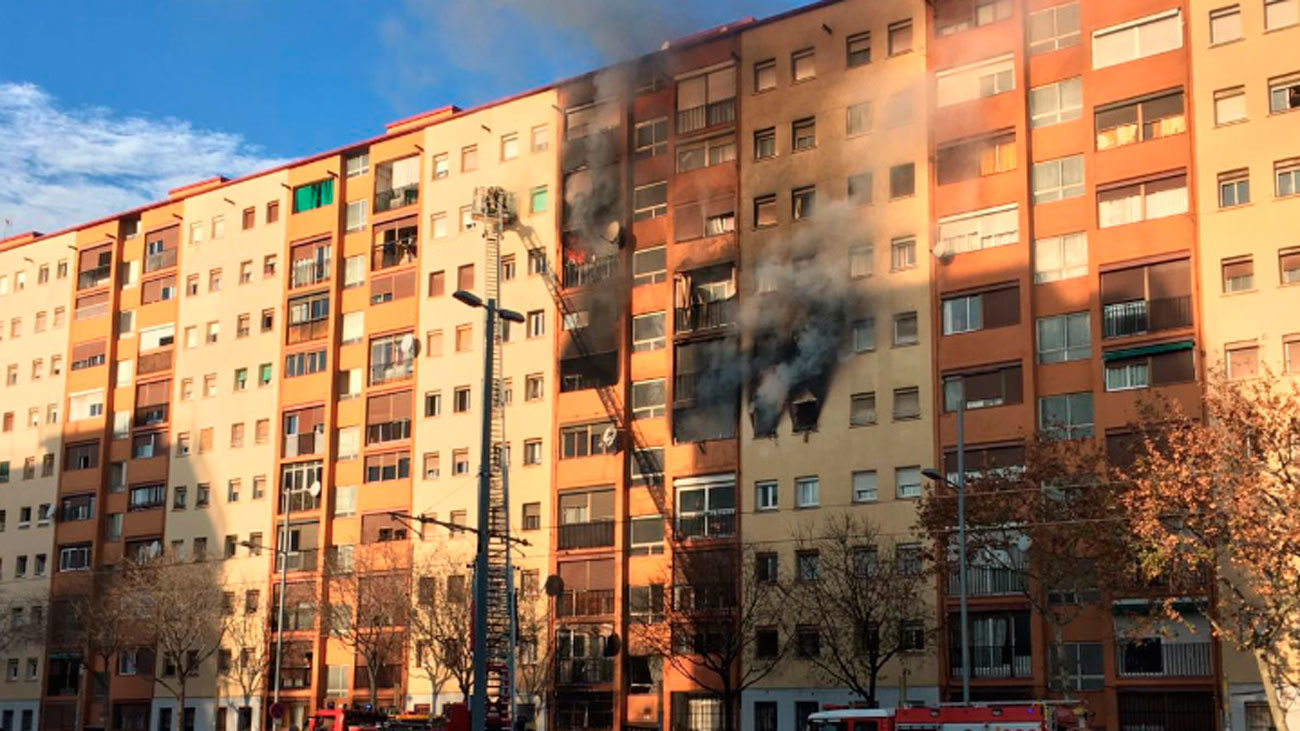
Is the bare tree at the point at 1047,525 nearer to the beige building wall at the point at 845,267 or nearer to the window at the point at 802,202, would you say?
the beige building wall at the point at 845,267

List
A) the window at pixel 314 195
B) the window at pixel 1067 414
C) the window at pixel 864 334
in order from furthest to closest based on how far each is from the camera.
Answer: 1. the window at pixel 314 195
2. the window at pixel 864 334
3. the window at pixel 1067 414

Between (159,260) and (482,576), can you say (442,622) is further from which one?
(159,260)

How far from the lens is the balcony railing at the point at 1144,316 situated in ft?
192

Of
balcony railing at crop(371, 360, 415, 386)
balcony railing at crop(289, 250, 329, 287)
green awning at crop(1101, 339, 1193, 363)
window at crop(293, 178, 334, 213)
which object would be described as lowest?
green awning at crop(1101, 339, 1193, 363)

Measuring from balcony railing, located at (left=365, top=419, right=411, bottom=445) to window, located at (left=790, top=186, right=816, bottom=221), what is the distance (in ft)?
79.5

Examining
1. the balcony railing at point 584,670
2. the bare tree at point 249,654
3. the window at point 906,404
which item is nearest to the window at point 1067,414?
the window at point 906,404

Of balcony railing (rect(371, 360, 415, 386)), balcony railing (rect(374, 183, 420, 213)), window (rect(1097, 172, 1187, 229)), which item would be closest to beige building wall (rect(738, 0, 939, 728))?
window (rect(1097, 172, 1187, 229))

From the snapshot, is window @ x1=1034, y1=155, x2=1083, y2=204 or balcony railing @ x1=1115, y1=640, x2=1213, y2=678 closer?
balcony railing @ x1=1115, y1=640, x2=1213, y2=678

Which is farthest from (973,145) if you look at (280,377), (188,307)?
(188,307)

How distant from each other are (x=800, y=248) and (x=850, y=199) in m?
3.02

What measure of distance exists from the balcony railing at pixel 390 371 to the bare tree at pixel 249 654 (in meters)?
14.1

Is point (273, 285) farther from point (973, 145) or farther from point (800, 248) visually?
point (973, 145)

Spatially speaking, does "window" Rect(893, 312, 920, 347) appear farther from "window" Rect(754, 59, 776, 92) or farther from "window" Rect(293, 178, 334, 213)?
"window" Rect(293, 178, 334, 213)

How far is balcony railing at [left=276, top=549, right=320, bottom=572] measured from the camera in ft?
274
